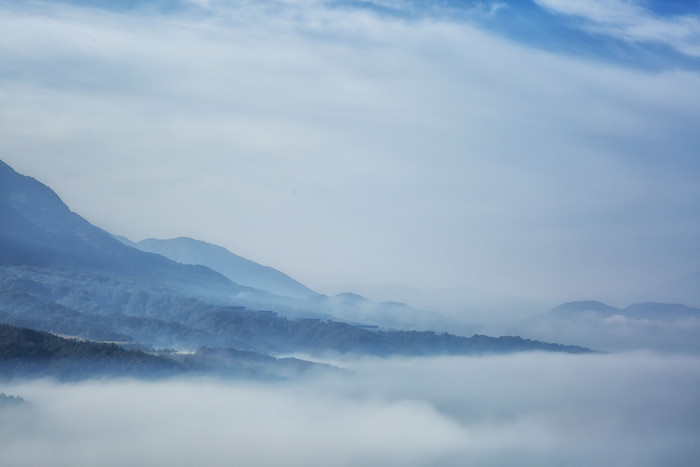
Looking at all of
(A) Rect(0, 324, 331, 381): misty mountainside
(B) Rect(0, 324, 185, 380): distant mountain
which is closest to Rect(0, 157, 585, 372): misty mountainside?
(A) Rect(0, 324, 331, 381): misty mountainside

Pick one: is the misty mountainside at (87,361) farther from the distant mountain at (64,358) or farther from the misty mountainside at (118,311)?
the misty mountainside at (118,311)

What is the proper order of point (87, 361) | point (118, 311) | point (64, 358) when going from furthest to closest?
1. point (118, 311)
2. point (87, 361)
3. point (64, 358)

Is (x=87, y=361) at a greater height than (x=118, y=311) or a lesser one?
lesser

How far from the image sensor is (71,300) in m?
152

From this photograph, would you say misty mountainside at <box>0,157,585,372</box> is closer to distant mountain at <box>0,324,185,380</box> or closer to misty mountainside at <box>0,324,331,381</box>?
misty mountainside at <box>0,324,331,381</box>

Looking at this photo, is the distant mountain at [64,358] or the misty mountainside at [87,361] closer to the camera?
the distant mountain at [64,358]

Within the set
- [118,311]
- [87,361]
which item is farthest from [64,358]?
[118,311]

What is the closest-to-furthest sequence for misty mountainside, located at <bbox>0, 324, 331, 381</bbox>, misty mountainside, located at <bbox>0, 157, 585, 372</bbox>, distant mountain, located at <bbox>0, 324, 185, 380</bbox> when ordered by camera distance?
distant mountain, located at <bbox>0, 324, 185, 380</bbox> < misty mountainside, located at <bbox>0, 324, 331, 381</bbox> < misty mountainside, located at <bbox>0, 157, 585, 372</bbox>

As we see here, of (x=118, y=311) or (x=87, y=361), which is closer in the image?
(x=87, y=361)

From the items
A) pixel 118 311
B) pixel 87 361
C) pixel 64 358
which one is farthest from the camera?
pixel 118 311

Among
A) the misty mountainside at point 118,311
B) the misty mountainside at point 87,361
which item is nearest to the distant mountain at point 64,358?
the misty mountainside at point 87,361

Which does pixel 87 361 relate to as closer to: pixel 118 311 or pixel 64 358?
pixel 64 358

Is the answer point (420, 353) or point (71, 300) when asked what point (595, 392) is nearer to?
point (420, 353)

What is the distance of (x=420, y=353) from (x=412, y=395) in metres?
29.1
